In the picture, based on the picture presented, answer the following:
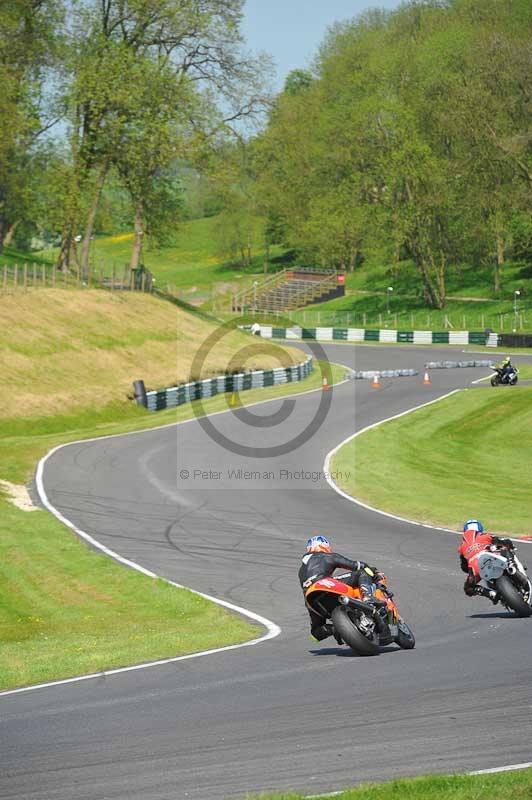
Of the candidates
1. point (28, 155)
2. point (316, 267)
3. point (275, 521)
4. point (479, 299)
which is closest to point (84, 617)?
point (275, 521)

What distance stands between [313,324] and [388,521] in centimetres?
7884

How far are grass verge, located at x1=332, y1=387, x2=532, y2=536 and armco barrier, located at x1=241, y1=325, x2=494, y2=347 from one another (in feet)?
101

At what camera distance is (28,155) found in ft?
245

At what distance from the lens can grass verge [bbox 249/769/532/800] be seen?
8.38m

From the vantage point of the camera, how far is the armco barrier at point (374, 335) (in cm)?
8456

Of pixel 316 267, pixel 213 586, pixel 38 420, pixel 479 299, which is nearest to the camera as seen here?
pixel 213 586

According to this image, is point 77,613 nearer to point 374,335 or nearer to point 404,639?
point 404,639

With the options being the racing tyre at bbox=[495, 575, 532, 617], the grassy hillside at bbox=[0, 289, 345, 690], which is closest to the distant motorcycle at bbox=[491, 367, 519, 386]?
the grassy hillside at bbox=[0, 289, 345, 690]

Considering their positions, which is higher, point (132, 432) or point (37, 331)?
point (37, 331)

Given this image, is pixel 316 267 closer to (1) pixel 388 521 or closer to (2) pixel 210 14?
(2) pixel 210 14

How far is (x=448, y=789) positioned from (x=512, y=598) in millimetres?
7550

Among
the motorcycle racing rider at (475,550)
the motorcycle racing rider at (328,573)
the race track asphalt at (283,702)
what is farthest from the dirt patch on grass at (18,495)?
the motorcycle racing rider at (328,573)

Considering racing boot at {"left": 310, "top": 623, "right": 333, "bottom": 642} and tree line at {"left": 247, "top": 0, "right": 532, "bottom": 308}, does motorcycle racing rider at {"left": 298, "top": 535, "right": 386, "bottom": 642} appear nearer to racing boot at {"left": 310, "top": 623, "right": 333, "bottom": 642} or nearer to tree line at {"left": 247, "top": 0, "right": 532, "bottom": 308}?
racing boot at {"left": 310, "top": 623, "right": 333, "bottom": 642}

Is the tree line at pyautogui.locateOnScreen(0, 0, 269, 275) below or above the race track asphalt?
above
